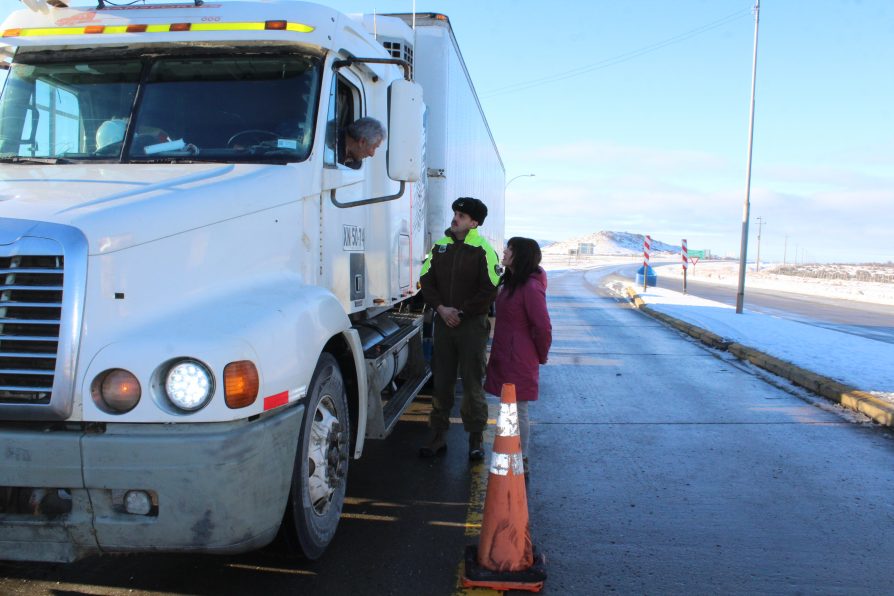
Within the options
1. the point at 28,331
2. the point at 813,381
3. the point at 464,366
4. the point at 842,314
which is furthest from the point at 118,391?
the point at 842,314

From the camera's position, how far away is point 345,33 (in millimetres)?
4375

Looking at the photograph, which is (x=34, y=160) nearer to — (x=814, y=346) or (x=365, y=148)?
(x=365, y=148)

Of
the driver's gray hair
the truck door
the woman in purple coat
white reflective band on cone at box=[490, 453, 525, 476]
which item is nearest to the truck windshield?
the truck door

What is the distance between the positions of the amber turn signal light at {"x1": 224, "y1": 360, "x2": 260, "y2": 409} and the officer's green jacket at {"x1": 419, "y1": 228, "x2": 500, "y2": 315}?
256cm

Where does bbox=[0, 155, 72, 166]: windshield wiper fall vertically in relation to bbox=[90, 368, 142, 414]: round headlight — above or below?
above

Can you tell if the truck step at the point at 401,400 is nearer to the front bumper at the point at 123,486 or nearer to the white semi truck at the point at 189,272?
the white semi truck at the point at 189,272

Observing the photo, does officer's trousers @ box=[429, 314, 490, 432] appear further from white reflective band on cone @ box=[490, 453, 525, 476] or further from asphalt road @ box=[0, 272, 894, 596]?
white reflective band on cone @ box=[490, 453, 525, 476]

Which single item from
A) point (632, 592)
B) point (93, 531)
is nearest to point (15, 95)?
point (93, 531)

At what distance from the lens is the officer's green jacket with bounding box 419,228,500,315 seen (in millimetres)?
5215

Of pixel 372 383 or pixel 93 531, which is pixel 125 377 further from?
pixel 372 383

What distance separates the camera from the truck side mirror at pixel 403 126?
166 inches

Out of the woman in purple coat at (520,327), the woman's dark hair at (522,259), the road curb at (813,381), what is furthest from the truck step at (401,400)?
the road curb at (813,381)

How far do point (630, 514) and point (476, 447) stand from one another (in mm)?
1453

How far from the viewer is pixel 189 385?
8.99 ft
